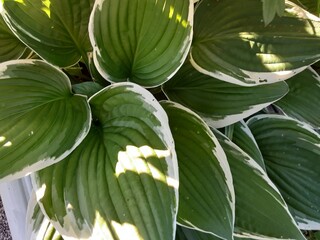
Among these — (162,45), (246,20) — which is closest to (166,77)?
(162,45)

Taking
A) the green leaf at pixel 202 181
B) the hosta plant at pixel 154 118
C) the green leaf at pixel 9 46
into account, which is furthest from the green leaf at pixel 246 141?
the green leaf at pixel 9 46

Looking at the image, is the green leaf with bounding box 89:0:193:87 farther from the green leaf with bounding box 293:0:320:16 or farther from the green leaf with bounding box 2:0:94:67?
the green leaf with bounding box 293:0:320:16

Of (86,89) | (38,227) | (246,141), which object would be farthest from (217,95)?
(38,227)

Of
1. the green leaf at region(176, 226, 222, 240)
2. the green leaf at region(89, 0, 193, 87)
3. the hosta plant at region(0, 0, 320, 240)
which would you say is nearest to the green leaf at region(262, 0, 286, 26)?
the hosta plant at region(0, 0, 320, 240)

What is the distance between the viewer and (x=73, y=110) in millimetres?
621

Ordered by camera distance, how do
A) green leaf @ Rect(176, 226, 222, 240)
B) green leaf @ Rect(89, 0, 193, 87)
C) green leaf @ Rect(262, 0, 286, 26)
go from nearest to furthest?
green leaf @ Rect(262, 0, 286, 26)
green leaf @ Rect(89, 0, 193, 87)
green leaf @ Rect(176, 226, 222, 240)

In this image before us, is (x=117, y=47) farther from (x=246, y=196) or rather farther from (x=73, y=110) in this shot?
(x=246, y=196)

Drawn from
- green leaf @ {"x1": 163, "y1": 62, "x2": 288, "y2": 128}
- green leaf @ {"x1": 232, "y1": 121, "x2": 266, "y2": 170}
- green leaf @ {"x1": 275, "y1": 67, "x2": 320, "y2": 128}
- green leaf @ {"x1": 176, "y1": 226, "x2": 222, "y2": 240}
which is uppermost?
green leaf @ {"x1": 163, "y1": 62, "x2": 288, "y2": 128}

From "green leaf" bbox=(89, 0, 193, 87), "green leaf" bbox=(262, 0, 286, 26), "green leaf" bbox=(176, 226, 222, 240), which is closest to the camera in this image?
"green leaf" bbox=(262, 0, 286, 26)

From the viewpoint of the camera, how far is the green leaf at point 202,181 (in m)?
0.61

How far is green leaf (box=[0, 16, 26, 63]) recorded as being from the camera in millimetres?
733

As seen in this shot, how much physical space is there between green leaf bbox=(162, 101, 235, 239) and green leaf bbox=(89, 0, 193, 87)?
0.09 metres

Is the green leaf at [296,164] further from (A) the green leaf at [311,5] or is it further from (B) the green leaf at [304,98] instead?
(A) the green leaf at [311,5]

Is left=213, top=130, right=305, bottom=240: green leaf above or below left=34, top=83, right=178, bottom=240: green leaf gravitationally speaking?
below
